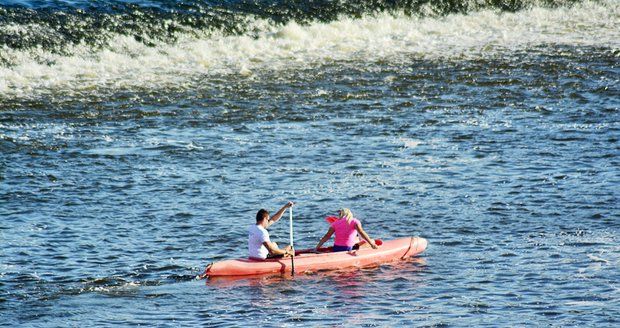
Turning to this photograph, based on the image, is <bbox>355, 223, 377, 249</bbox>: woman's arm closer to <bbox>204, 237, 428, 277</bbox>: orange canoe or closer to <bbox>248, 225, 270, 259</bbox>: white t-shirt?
<bbox>204, 237, 428, 277</bbox>: orange canoe

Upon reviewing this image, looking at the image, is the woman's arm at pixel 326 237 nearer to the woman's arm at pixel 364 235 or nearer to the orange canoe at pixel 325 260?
the orange canoe at pixel 325 260

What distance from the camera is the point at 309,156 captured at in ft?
72.1

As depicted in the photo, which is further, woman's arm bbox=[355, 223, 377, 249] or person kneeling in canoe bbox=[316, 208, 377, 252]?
person kneeling in canoe bbox=[316, 208, 377, 252]

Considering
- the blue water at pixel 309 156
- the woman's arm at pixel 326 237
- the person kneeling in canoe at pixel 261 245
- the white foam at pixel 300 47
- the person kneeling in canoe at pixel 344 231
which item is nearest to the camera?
the blue water at pixel 309 156

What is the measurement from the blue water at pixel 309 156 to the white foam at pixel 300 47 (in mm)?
84

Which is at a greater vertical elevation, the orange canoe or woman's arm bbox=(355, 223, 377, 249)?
woman's arm bbox=(355, 223, 377, 249)

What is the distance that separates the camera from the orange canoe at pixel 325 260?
53.1 feet

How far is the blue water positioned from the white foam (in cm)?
8

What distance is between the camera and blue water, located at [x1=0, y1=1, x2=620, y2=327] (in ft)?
50.5

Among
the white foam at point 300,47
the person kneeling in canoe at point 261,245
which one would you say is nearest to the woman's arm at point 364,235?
the person kneeling in canoe at point 261,245

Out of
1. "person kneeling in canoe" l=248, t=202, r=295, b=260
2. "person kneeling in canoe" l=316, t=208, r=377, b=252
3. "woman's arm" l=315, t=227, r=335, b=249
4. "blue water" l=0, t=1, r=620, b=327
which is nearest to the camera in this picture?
"blue water" l=0, t=1, r=620, b=327

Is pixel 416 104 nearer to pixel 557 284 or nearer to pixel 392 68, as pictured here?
pixel 392 68

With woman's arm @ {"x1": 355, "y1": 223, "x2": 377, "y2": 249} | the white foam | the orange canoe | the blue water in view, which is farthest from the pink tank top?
the white foam

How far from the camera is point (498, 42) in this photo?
3062 cm
